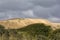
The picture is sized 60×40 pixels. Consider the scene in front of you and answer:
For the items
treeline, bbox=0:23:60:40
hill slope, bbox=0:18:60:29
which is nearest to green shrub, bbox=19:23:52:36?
treeline, bbox=0:23:60:40

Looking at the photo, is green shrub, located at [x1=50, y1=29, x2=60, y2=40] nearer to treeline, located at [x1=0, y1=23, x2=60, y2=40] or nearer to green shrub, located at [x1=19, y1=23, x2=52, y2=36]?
treeline, located at [x1=0, y1=23, x2=60, y2=40]

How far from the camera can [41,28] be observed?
77.0ft

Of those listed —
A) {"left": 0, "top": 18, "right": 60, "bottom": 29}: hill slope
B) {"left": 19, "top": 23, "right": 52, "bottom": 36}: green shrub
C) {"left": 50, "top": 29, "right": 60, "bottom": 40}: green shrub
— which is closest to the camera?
{"left": 50, "top": 29, "right": 60, "bottom": 40}: green shrub

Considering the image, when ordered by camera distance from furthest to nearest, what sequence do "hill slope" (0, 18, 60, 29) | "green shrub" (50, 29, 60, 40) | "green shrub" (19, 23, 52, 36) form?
1. "hill slope" (0, 18, 60, 29)
2. "green shrub" (19, 23, 52, 36)
3. "green shrub" (50, 29, 60, 40)

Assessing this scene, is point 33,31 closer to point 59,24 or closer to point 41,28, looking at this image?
point 41,28

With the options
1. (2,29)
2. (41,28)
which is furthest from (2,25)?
(41,28)

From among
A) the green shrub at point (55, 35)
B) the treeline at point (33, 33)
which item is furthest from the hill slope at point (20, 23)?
the green shrub at point (55, 35)

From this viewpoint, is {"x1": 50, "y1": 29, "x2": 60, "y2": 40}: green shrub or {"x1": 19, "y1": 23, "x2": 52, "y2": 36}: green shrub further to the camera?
{"x1": 19, "y1": 23, "x2": 52, "y2": 36}: green shrub

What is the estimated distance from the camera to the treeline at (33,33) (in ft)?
76.7

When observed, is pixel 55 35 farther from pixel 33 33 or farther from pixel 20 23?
pixel 20 23

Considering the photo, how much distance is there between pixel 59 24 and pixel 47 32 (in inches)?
88.8

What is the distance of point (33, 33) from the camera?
77.8 ft

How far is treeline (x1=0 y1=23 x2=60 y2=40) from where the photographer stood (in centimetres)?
2338

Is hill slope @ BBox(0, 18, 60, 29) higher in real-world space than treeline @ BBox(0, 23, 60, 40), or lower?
higher
